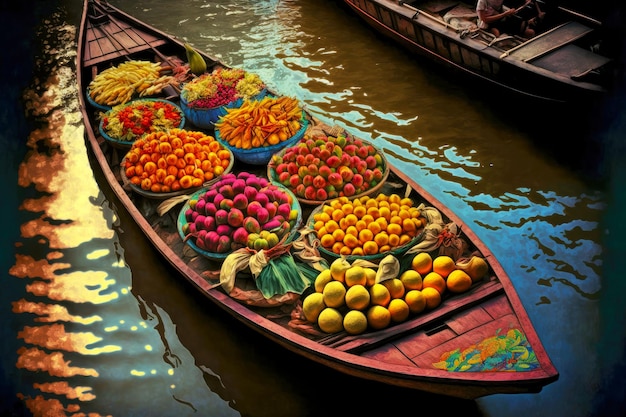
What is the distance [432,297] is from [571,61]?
186 inches

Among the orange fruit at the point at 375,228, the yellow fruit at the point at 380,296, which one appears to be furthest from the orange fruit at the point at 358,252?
the yellow fruit at the point at 380,296

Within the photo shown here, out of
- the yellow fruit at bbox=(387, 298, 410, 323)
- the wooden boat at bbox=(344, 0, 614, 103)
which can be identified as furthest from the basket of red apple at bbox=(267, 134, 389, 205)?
the wooden boat at bbox=(344, 0, 614, 103)

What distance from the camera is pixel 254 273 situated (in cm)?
464

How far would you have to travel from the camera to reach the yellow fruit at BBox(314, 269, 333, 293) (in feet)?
14.7

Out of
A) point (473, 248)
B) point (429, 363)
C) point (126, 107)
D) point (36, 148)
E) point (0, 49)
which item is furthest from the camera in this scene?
point (0, 49)

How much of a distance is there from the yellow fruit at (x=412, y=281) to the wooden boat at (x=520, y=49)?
158 inches

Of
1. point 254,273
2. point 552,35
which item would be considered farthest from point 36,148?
point 552,35

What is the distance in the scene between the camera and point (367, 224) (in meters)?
4.88

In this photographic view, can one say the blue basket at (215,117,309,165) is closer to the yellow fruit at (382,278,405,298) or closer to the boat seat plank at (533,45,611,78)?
the yellow fruit at (382,278,405,298)

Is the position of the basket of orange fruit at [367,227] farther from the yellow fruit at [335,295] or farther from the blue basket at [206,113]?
the blue basket at [206,113]

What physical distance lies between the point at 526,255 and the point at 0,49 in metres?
11.0

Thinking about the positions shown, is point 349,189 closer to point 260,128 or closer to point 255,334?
point 260,128

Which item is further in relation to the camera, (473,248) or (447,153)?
(447,153)

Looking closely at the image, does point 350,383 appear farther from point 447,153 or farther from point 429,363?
point 447,153
